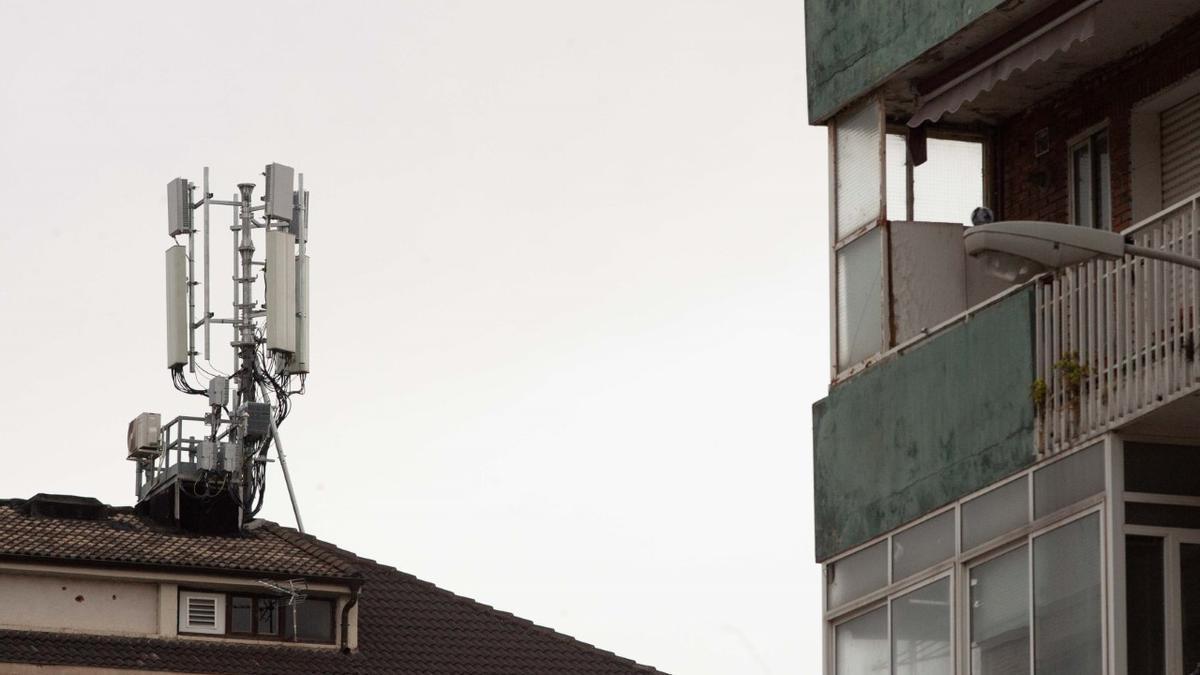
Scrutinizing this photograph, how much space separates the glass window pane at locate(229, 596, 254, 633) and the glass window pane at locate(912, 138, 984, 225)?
23.4m

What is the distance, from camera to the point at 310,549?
47625mm

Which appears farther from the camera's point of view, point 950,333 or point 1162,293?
point 950,333

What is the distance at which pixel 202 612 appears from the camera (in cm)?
4556

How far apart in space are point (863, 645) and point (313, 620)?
24383 mm

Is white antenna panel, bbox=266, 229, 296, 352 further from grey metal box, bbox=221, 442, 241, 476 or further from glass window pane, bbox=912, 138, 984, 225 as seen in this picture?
glass window pane, bbox=912, 138, 984, 225

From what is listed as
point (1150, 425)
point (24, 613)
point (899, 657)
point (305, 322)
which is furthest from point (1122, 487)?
point (305, 322)

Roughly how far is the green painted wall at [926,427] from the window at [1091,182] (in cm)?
179

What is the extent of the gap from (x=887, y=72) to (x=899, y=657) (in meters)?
4.51

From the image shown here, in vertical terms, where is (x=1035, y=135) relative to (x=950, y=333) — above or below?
above

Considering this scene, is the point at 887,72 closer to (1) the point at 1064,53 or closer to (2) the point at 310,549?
(1) the point at 1064,53

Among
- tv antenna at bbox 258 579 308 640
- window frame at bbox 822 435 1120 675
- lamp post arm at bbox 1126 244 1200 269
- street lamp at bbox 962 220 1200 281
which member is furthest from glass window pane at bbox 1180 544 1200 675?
tv antenna at bbox 258 579 308 640

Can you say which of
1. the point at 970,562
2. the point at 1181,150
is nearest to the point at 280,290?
the point at 1181,150

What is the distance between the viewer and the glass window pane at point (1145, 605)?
19.3 metres

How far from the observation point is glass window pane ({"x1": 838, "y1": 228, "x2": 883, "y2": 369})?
2350cm
